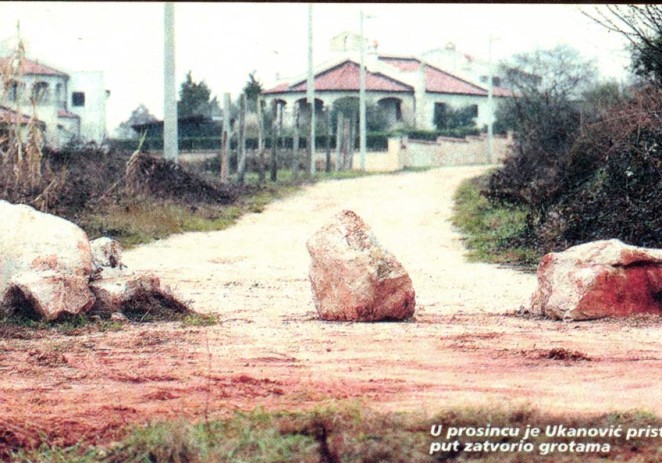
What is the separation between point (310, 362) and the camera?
896 centimetres

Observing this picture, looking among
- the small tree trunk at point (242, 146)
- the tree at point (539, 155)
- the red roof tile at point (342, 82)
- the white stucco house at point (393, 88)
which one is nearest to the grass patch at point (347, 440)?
the tree at point (539, 155)

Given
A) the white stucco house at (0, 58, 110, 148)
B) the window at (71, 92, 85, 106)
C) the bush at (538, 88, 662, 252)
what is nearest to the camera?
the bush at (538, 88, 662, 252)

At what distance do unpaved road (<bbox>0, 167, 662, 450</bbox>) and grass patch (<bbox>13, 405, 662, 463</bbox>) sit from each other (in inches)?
14.6

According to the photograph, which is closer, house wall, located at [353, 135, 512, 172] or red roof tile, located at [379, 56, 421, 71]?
house wall, located at [353, 135, 512, 172]

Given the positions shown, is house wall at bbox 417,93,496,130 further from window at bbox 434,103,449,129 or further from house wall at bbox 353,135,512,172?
house wall at bbox 353,135,512,172

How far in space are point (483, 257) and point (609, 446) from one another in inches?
494

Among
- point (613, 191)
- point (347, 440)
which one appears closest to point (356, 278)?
point (347, 440)

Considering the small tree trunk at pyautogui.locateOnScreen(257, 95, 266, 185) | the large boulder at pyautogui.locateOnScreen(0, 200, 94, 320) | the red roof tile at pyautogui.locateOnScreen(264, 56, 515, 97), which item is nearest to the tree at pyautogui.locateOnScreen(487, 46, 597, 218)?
the small tree trunk at pyautogui.locateOnScreen(257, 95, 266, 185)

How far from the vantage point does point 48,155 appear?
26469 mm

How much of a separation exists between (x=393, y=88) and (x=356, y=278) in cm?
5628

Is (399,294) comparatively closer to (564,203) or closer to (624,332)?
(624,332)

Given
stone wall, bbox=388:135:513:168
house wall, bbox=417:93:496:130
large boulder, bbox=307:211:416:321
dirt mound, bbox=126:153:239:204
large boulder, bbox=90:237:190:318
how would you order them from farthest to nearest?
house wall, bbox=417:93:496:130 < stone wall, bbox=388:135:513:168 < dirt mound, bbox=126:153:239:204 < large boulder, bbox=90:237:190:318 < large boulder, bbox=307:211:416:321

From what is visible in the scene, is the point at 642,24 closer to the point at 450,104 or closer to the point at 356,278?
the point at 356,278

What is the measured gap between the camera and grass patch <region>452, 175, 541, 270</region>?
18.1 metres
